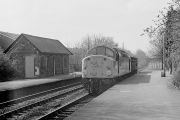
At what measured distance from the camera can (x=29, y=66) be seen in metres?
33.1

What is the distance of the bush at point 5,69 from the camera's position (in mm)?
27922

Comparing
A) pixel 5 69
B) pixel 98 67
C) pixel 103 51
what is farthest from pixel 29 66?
pixel 98 67

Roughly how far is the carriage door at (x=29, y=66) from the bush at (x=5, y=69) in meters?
3.71

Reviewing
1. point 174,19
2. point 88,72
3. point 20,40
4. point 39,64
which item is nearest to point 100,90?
point 88,72

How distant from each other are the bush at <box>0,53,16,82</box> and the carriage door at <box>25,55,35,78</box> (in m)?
3.71

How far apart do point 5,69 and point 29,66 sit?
4.95 meters

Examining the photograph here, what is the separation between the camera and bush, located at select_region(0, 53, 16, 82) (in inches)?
1099

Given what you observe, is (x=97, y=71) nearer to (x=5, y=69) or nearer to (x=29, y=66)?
(x=5, y=69)

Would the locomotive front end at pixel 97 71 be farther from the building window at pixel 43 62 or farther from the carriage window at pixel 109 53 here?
the building window at pixel 43 62

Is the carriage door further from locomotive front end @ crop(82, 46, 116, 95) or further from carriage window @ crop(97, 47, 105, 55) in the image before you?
locomotive front end @ crop(82, 46, 116, 95)

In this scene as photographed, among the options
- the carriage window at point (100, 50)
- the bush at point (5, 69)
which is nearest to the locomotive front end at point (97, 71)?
the carriage window at point (100, 50)

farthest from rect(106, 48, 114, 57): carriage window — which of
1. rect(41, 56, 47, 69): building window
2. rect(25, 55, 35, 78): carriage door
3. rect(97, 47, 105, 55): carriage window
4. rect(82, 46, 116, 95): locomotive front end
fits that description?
rect(25, 55, 35, 78): carriage door

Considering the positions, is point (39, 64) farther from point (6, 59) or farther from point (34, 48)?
point (6, 59)

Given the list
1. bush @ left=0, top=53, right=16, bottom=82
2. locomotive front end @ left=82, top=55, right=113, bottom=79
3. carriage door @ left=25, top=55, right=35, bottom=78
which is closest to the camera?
locomotive front end @ left=82, top=55, right=113, bottom=79
